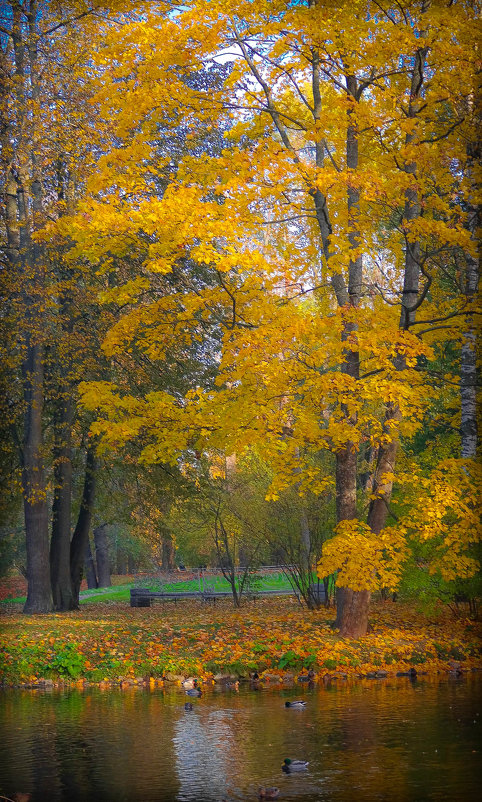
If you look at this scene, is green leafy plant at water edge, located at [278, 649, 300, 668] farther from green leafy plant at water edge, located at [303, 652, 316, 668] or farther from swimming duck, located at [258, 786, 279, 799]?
swimming duck, located at [258, 786, 279, 799]

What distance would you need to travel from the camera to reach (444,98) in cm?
1410

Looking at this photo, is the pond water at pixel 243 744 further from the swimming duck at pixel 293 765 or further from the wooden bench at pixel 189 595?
the wooden bench at pixel 189 595

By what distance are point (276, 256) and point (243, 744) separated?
9.05 meters

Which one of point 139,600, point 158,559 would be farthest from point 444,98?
point 158,559

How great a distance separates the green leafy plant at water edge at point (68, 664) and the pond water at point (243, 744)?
902mm

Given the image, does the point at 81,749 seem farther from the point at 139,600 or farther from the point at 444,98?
the point at 139,600

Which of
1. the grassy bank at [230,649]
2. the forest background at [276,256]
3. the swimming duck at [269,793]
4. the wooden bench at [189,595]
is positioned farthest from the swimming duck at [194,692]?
the wooden bench at [189,595]

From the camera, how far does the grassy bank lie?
1274cm

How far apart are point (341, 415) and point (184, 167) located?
501 centimetres

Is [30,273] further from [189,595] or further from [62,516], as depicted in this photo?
[189,595]

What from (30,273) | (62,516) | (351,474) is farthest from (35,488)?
(351,474)

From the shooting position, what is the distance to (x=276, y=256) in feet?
49.5

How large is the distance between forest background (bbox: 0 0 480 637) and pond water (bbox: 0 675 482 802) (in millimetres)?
2905

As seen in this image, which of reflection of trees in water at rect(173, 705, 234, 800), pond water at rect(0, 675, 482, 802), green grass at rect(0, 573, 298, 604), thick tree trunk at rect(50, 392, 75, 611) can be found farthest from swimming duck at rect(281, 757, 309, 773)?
green grass at rect(0, 573, 298, 604)
